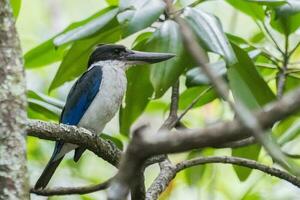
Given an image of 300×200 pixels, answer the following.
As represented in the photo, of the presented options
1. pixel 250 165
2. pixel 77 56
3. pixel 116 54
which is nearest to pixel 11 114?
pixel 250 165

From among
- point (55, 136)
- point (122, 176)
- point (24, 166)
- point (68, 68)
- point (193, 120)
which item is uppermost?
point (122, 176)

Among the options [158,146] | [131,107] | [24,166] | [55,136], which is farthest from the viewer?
[131,107]

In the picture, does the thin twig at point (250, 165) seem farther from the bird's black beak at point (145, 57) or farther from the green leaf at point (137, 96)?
the green leaf at point (137, 96)

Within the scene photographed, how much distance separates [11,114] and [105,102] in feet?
7.30

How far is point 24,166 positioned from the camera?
1.60 meters

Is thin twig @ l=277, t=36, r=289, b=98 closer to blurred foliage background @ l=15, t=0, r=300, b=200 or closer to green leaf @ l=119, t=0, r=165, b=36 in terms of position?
blurred foliage background @ l=15, t=0, r=300, b=200

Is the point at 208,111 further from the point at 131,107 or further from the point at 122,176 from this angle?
the point at 122,176

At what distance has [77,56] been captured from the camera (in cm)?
358

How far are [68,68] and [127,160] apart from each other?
2.32 m

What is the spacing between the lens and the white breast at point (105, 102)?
3789 millimetres

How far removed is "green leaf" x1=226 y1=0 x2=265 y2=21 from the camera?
3.47 m

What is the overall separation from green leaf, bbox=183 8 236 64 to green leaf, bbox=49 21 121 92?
1.61ft

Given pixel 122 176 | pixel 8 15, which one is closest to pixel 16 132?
pixel 8 15

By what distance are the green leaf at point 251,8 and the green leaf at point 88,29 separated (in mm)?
605
